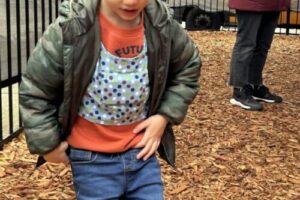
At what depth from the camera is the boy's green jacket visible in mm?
2012

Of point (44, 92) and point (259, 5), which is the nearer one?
point (44, 92)

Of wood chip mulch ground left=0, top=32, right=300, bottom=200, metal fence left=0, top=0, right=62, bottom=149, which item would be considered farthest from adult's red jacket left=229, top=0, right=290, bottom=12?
metal fence left=0, top=0, right=62, bottom=149

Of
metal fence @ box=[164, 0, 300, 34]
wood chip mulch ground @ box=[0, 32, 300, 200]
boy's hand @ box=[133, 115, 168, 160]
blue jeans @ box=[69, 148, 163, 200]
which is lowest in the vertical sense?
wood chip mulch ground @ box=[0, 32, 300, 200]

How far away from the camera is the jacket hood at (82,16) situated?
2012 mm

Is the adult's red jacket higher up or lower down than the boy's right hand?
higher up

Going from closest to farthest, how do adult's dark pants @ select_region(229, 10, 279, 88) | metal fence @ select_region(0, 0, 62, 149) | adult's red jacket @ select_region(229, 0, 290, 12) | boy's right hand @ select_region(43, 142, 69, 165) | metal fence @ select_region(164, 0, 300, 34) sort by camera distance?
boy's right hand @ select_region(43, 142, 69, 165)
metal fence @ select_region(0, 0, 62, 149)
adult's red jacket @ select_region(229, 0, 290, 12)
adult's dark pants @ select_region(229, 10, 279, 88)
metal fence @ select_region(164, 0, 300, 34)

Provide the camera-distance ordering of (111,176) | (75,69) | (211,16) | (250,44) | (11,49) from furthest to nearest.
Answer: (211,16) < (250,44) < (11,49) < (111,176) < (75,69)

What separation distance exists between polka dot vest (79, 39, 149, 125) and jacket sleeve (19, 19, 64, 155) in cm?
11

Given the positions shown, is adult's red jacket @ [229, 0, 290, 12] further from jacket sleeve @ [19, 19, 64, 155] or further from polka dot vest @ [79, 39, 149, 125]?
jacket sleeve @ [19, 19, 64, 155]

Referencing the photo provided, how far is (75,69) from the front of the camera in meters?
2.02

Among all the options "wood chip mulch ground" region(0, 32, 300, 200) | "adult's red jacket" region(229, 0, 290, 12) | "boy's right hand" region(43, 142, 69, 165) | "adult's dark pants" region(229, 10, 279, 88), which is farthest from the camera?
"adult's dark pants" region(229, 10, 279, 88)

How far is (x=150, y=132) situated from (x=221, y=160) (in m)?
2.24

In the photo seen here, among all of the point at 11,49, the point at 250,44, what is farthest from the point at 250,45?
the point at 11,49

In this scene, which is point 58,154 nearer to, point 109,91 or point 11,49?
point 109,91
